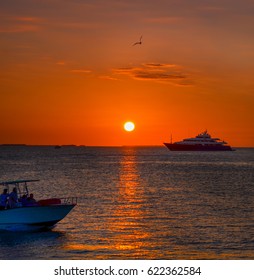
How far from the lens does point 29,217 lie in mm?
37375

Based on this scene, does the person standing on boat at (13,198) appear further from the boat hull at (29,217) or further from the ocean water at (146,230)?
the ocean water at (146,230)

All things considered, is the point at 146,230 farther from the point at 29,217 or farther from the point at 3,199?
Answer: the point at 3,199

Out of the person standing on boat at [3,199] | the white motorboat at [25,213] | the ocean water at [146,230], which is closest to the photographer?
the ocean water at [146,230]

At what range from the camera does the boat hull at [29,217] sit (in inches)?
1459

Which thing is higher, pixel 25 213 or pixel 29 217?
pixel 25 213

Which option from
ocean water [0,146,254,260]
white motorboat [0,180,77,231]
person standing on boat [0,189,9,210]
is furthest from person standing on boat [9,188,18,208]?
ocean water [0,146,254,260]

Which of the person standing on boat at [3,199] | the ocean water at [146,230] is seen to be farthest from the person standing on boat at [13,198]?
the ocean water at [146,230]

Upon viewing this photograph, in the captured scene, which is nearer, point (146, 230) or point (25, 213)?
point (25, 213)

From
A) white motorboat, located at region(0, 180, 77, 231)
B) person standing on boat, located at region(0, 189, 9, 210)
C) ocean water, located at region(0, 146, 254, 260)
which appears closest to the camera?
ocean water, located at region(0, 146, 254, 260)

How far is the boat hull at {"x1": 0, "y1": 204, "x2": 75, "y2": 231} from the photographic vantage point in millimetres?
37062

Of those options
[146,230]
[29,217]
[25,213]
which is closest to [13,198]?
[25,213]

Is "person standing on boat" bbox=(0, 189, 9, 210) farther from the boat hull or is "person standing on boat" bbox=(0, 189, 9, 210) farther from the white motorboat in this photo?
the boat hull
